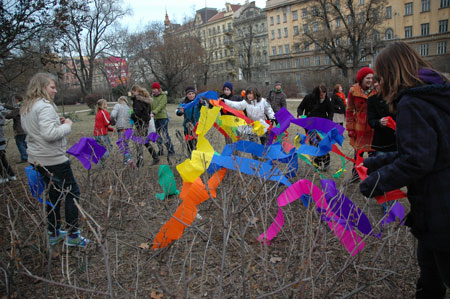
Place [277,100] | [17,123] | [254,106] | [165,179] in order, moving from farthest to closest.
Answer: [277,100], [17,123], [254,106], [165,179]

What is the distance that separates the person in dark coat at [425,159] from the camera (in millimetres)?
Answer: 1468

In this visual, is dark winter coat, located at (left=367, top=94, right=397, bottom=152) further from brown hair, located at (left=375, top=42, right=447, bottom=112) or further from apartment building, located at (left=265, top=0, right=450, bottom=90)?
apartment building, located at (left=265, top=0, right=450, bottom=90)

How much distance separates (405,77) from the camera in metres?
1.67

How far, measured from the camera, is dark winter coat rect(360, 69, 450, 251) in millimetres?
1466

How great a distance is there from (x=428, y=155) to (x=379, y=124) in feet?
7.33

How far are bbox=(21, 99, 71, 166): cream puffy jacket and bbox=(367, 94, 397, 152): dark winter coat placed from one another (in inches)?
123

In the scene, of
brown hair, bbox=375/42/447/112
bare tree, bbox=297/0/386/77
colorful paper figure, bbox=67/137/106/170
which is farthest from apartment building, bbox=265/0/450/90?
brown hair, bbox=375/42/447/112

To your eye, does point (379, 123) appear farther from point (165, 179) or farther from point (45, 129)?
point (45, 129)

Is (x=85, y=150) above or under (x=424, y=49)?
above

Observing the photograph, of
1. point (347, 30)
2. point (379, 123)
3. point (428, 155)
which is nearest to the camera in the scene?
point (428, 155)

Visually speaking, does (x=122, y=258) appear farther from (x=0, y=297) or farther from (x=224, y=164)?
(x=224, y=164)

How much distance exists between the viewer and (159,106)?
7.02 m

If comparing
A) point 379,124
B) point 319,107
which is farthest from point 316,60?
point 379,124

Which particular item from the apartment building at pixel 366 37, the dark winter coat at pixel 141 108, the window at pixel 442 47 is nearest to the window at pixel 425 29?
the apartment building at pixel 366 37
